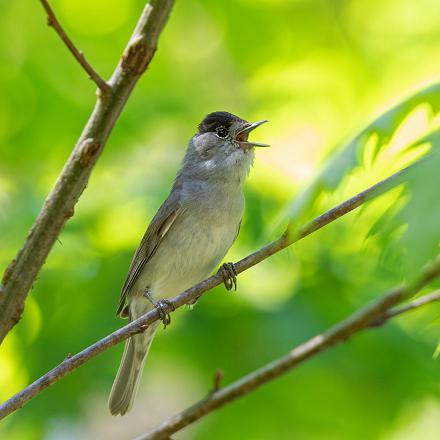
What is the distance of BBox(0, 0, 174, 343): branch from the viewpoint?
2.18 metres

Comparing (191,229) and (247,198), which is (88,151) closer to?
(247,198)

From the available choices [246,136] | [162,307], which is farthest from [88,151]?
[246,136]

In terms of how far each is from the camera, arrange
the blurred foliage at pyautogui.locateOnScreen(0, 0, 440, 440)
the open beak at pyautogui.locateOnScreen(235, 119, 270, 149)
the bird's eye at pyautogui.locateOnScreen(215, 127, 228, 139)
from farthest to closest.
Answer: the bird's eye at pyautogui.locateOnScreen(215, 127, 228, 139)
the open beak at pyautogui.locateOnScreen(235, 119, 270, 149)
the blurred foliage at pyautogui.locateOnScreen(0, 0, 440, 440)

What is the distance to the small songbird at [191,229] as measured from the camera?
4.54m

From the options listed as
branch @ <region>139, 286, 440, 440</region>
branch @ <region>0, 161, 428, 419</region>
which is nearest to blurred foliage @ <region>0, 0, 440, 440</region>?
branch @ <region>0, 161, 428, 419</region>

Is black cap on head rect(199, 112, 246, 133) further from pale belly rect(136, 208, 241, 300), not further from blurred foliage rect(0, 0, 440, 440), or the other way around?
pale belly rect(136, 208, 241, 300)

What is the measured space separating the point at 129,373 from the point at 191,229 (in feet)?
3.32

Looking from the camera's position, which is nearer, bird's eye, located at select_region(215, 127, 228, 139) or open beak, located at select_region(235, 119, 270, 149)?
open beak, located at select_region(235, 119, 270, 149)

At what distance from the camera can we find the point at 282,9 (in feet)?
16.9

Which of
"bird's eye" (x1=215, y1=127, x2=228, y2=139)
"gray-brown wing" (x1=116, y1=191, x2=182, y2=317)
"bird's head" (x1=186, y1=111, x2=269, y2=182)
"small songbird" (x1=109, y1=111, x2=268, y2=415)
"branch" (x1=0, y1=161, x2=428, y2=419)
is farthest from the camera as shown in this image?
"bird's eye" (x1=215, y1=127, x2=228, y2=139)

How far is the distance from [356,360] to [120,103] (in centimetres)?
243

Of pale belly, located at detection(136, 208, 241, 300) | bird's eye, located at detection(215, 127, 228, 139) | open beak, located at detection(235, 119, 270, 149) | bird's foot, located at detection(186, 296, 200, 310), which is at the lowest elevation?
bird's foot, located at detection(186, 296, 200, 310)

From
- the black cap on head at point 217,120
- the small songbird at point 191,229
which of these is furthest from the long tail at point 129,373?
the black cap on head at point 217,120

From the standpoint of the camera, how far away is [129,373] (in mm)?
4488
